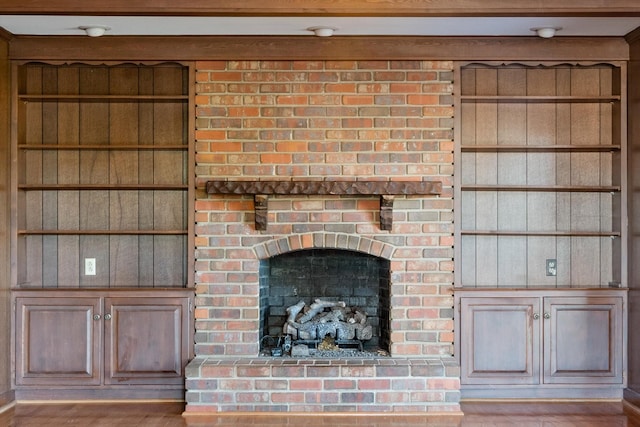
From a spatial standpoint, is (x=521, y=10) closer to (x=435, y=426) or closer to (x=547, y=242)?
(x=547, y=242)

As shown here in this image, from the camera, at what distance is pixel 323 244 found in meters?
4.55

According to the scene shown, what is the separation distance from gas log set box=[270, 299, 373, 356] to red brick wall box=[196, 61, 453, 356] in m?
0.31

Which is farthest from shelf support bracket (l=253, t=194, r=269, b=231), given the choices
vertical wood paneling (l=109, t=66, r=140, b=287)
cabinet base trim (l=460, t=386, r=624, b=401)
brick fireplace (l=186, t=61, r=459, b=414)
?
cabinet base trim (l=460, t=386, r=624, b=401)

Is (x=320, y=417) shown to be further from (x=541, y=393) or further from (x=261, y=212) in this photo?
(x=541, y=393)

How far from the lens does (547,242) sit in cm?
479

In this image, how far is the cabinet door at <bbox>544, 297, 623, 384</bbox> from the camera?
15.0 feet

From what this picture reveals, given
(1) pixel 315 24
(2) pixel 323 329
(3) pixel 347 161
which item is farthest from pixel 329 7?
(2) pixel 323 329

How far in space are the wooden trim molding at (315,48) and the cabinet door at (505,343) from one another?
170 cm

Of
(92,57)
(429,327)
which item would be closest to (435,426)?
(429,327)

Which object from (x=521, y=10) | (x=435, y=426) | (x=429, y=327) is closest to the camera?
(x=521, y=10)

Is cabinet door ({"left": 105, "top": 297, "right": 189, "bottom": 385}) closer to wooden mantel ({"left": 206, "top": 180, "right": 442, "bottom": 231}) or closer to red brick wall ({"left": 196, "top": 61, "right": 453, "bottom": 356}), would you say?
red brick wall ({"left": 196, "top": 61, "right": 453, "bottom": 356})

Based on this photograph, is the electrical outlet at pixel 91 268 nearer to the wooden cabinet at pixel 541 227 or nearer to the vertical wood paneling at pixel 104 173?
the vertical wood paneling at pixel 104 173

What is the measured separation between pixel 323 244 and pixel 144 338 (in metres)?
1.38

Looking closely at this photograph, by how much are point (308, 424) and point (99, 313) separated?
1623mm
